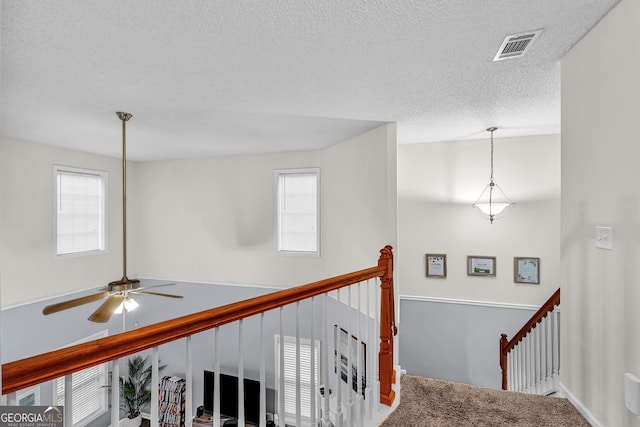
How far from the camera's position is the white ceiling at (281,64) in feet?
5.25

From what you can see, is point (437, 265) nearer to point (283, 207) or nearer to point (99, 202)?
point (283, 207)

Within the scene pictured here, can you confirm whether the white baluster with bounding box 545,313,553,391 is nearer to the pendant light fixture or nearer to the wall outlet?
the pendant light fixture

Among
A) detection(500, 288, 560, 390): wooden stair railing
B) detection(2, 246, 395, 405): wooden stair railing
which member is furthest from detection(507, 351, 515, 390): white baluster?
detection(2, 246, 395, 405): wooden stair railing

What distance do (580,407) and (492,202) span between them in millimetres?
2770

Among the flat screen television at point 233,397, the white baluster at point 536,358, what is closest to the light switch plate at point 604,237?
the white baluster at point 536,358

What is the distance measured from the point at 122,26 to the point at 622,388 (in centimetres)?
318

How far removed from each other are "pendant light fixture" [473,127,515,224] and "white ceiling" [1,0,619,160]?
907mm

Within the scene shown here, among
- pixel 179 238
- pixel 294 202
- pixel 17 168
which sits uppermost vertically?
pixel 17 168

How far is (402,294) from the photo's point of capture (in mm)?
4676

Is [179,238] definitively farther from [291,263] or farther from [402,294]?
[402,294]

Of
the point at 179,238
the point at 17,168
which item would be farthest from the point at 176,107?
the point at 179,238

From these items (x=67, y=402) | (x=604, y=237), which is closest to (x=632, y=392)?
(x=604, y=237)

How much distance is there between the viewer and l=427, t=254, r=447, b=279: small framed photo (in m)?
4.49

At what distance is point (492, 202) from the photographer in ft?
13.9
